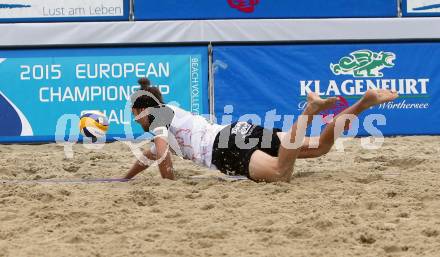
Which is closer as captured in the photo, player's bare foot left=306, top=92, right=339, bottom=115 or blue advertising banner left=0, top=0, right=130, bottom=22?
player's bare foot left=306, top=92, right=339, bottom=115

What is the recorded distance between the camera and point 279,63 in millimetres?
8516

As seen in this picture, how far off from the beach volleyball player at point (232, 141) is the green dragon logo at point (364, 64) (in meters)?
4.14

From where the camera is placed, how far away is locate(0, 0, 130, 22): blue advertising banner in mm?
8320

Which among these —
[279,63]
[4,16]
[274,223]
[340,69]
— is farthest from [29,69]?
[274,223]

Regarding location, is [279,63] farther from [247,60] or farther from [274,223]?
[274,223]

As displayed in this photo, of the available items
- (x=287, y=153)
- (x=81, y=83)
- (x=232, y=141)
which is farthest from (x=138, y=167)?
(x=81, y=83)

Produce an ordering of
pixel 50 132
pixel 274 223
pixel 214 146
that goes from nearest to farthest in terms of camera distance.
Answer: pixel 274 223, pixel 214 146, pixel 50 132

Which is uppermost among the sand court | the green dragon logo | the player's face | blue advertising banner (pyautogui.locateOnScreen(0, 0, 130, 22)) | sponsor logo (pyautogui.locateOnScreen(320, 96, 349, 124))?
blue advertising banner (pyautogui.locateOnScreen(0, 0, 130, 22))

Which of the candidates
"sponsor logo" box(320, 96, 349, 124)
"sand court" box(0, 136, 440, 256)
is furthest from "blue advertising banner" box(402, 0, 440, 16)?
"sand court" box(0, 136, 440, 256)

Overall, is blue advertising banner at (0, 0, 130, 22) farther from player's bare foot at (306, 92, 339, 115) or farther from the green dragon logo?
player's bare foot at (306, 92, 339, 115)

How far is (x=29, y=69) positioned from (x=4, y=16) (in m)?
0.72

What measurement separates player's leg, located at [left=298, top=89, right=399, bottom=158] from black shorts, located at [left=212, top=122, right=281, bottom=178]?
0.21 m

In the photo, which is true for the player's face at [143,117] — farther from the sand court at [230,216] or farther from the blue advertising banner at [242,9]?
the blue advertising banner at [242,9]

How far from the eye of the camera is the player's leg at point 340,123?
13.4 ft
